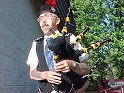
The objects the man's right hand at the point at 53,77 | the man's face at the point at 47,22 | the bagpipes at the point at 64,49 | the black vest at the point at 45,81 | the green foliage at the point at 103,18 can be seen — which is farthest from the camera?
the green foliage at the point at 103,18

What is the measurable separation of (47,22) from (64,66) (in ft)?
1.57

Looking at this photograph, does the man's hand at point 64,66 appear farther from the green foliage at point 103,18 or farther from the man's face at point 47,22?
the green foliage at point 103,18

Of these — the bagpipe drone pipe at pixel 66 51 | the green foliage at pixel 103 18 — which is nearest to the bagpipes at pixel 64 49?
the bagpipe drone pipe at pixel 66 51

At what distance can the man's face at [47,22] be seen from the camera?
2.35 meters

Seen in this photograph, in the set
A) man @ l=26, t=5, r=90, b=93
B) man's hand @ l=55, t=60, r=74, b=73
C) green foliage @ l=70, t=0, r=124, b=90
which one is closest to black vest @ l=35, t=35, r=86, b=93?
man @ l=26, t=5, r=90, b=93

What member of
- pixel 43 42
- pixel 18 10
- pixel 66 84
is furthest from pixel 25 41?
pixel 66 84

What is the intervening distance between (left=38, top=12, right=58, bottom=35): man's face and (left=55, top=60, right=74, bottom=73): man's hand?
0.40 m

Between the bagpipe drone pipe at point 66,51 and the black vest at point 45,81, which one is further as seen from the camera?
the black vest at point 45,81

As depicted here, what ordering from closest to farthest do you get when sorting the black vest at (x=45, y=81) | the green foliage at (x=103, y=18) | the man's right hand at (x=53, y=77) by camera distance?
the man's right hand at (x=53, y=77) → the black vest at (x=45, y=81) → the green foliage at (x=103, y=18)

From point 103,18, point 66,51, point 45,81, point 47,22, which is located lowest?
point 45,81

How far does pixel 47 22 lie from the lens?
2.36m

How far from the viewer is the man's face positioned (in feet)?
7.70

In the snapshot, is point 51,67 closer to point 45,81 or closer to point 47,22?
point 45,81

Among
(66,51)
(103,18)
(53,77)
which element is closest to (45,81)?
(53,77)
